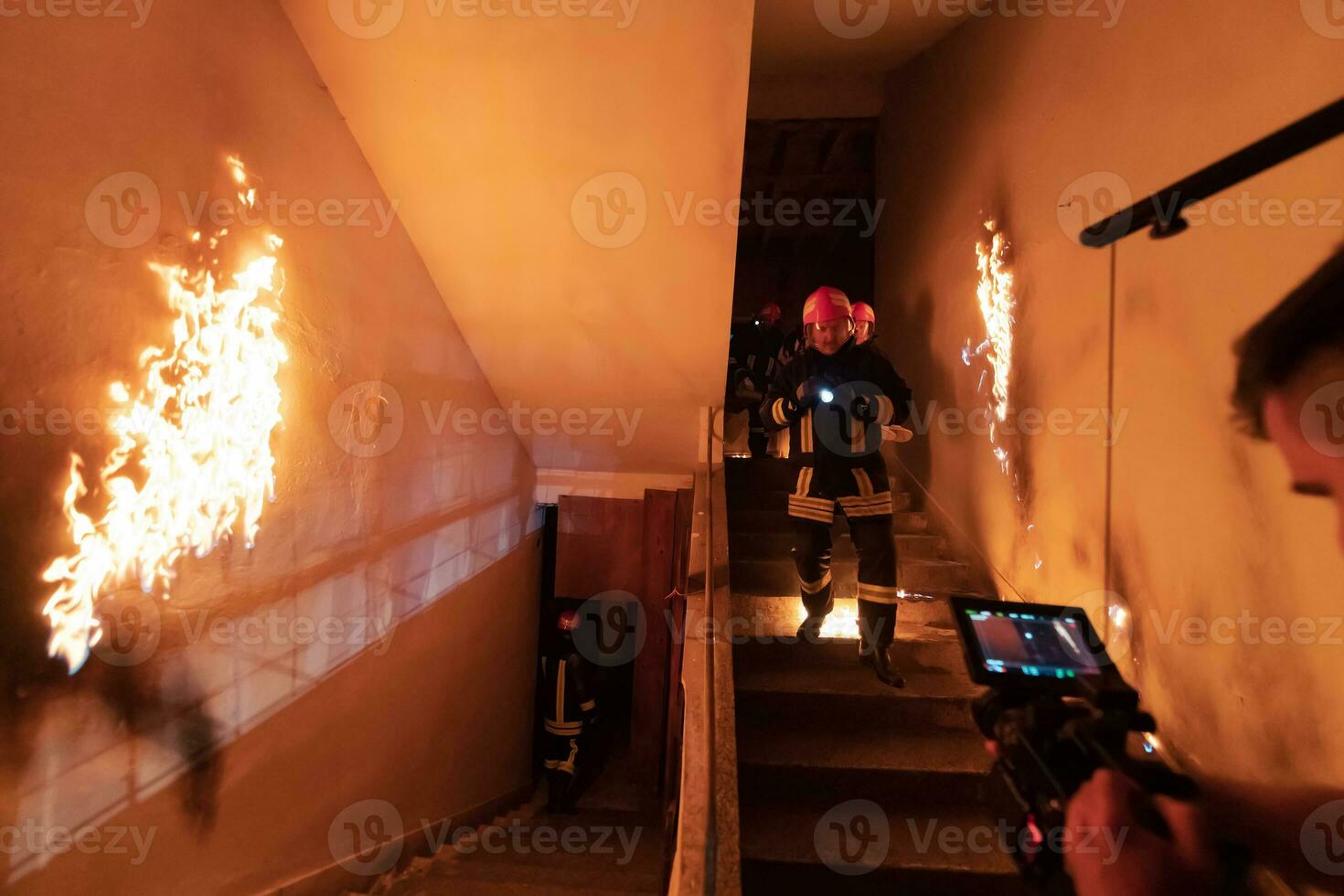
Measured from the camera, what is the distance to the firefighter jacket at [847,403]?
7.94ft

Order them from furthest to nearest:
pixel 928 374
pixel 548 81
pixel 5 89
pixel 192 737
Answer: pixel 928 374
pixel 548 81
pixel 192 737
pixel 5 89

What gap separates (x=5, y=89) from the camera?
1.29 meters

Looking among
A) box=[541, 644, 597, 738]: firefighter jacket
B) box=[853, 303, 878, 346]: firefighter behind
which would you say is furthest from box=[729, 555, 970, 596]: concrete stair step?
box=[541, 644, 597, 738]: firefighter jacket

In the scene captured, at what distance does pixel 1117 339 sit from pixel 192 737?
3.17m

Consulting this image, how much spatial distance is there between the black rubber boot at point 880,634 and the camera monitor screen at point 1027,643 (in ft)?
3.67

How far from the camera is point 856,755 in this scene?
2.21 metres

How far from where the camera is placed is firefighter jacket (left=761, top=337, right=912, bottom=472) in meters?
2.42

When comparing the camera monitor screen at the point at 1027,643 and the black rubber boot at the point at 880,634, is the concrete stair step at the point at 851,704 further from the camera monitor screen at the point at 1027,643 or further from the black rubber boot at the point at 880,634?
the camera monitor screen at the point at 1027,643

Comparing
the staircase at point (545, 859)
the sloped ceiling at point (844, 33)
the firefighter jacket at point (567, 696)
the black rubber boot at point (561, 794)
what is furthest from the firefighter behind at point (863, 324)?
the black rubber boot at point (561, 794)

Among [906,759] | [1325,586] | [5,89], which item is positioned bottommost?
[906,759]

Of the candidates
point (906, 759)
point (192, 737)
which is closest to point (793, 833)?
point (906, 759)

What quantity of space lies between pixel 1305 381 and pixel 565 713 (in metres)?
4.64

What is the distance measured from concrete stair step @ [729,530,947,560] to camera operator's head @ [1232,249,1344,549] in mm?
1746

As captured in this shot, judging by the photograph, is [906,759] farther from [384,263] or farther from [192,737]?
[384,263]
